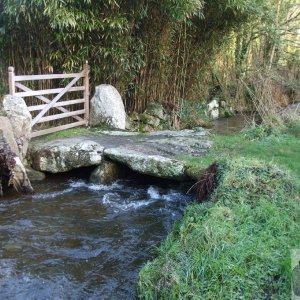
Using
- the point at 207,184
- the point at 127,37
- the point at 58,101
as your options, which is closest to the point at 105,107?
the point at 58,101

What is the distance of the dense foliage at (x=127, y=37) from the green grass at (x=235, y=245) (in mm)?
4647

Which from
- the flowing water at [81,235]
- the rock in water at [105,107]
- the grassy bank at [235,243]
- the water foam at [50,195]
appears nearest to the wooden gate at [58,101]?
the rock in water at [105,107]

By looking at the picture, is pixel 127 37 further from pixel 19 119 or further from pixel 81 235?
pixel 81 235

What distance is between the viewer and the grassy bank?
330 cm

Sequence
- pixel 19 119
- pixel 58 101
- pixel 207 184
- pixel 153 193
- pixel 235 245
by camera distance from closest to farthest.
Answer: pixel 235 245
pixel 207 184
pixel 153 193
pixel 19 119
pixel 58 101

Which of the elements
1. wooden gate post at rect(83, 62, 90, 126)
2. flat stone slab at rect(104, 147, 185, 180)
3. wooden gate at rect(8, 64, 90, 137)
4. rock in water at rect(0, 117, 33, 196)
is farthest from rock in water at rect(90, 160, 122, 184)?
wooden gate post at rect(83, 62, 90, 126)

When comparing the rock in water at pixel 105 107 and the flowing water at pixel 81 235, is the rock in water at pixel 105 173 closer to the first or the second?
the flowing water at pixel 81 235

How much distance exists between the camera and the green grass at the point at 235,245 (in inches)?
130

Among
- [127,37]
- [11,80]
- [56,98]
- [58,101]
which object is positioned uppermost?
[127,37]

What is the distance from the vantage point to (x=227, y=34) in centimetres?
1184

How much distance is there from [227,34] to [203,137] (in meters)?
4.69

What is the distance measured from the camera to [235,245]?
3713 mm

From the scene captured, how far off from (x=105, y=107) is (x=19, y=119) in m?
2.67

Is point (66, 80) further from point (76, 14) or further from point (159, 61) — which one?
point (159, 61)
